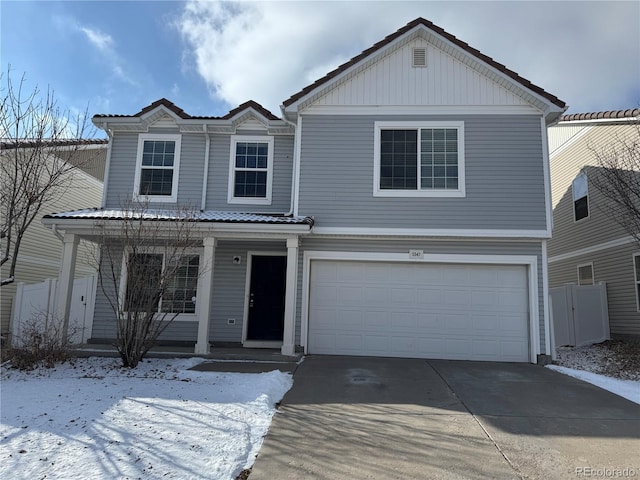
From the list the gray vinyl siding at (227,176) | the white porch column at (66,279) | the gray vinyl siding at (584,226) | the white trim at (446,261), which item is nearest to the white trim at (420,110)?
the gray vinyl siding at (227,176)

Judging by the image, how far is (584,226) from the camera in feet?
46.0

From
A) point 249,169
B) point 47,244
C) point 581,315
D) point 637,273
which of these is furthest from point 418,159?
point 47,244

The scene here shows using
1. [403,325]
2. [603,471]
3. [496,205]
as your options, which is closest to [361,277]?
[403,325]

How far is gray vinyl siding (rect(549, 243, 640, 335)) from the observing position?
1167 cm

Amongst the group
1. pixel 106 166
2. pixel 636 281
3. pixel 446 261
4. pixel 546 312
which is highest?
pixel 106 166

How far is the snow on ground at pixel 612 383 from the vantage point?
659 cm

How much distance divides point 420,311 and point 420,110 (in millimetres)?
4638

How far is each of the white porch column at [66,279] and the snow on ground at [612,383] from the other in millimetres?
Result: 9922

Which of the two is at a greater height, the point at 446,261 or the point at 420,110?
the point at 420,110

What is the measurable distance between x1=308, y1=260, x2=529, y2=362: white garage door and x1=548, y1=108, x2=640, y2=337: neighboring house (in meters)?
4.65

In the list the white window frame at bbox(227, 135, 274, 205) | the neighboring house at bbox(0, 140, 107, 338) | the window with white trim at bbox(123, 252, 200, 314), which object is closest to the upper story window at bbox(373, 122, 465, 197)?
the white window frame at bbox(227, 135, 274, 205)

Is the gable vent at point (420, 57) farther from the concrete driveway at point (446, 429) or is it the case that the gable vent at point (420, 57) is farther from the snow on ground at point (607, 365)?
the snow on ground at point (607, 365)

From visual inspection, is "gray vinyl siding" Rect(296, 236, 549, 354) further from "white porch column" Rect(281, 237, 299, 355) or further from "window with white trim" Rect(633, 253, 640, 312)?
"window with white trim" Rect(633, 253, 640, 312)

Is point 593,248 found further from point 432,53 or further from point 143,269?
point 143,269
